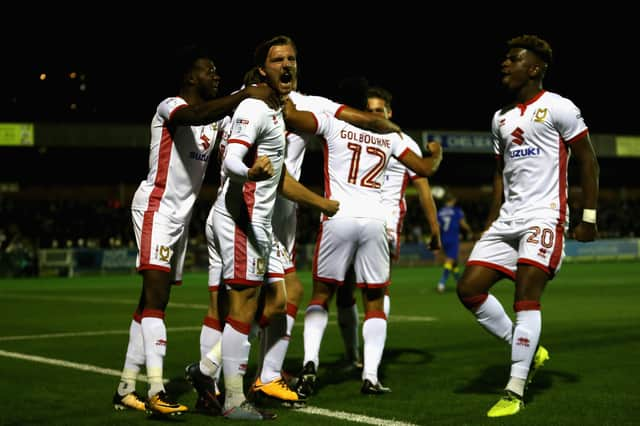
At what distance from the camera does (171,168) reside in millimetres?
6320

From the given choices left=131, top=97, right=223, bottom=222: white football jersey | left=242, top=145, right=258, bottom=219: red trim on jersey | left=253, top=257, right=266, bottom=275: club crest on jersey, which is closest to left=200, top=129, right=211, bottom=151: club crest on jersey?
left=131, top=97, right=223, bottom=222: white football jersey

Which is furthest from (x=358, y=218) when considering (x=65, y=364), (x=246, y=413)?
(x=65, y=364)

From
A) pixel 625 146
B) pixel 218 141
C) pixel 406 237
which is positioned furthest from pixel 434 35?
pixel 218 141

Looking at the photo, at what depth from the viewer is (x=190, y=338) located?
35.8 feet

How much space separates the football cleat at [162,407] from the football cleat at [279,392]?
0.69 meters

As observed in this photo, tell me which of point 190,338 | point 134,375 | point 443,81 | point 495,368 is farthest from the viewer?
point 443,81

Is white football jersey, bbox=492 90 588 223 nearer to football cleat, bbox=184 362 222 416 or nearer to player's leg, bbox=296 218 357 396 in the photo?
player's leg, bbox=296 218 357 396

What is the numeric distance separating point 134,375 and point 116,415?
1.13 ft

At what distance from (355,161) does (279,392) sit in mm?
1874

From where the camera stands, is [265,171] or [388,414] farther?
[388,414]

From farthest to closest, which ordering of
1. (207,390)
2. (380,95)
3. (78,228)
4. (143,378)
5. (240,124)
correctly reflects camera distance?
(78,228) < (380,95) < (143,378) < (207,390) < (240,124)

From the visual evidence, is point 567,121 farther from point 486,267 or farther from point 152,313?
point 152,313

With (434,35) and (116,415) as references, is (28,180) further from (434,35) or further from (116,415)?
(116,415)

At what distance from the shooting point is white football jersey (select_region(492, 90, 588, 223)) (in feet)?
20.6
